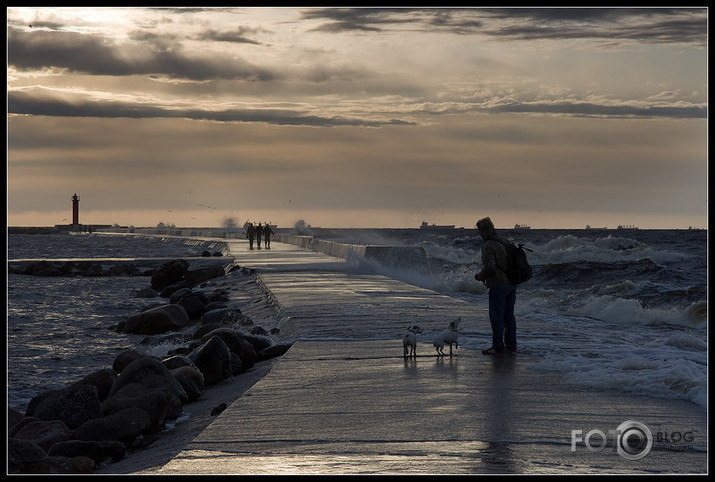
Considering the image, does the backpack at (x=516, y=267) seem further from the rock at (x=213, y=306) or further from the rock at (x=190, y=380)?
the rock at (x=213, y=306)

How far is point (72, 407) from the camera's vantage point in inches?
331

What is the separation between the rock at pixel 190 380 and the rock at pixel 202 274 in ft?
66.7

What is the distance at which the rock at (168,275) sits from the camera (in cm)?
3031

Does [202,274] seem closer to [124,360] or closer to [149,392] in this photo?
[124,360]

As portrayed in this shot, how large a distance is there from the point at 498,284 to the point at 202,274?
2137 centimetres

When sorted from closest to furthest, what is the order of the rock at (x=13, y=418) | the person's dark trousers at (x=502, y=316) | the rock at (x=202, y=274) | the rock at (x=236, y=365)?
1. the rock at (x=13, y=418)
2. the person's dark trousers at (x=502, y=316)
3. the rock at (x=236, y=365)
4. the rock at (x=202, y=274)

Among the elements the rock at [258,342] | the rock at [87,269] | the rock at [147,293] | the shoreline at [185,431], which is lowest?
the rock at [147,293]

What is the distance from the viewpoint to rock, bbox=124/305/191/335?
18.0 meters

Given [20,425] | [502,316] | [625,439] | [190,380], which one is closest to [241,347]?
[190,380]

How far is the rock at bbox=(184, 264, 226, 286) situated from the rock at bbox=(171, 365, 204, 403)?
20337mm

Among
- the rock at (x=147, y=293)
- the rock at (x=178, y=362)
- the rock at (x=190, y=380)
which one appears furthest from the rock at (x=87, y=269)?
the rock at (x=190, y=380)

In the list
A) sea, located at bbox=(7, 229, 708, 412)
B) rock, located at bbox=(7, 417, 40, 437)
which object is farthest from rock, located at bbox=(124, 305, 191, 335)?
rock, located at bbox=(7, 417, 40, 437)

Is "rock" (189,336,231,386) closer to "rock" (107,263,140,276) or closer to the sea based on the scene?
the sea
